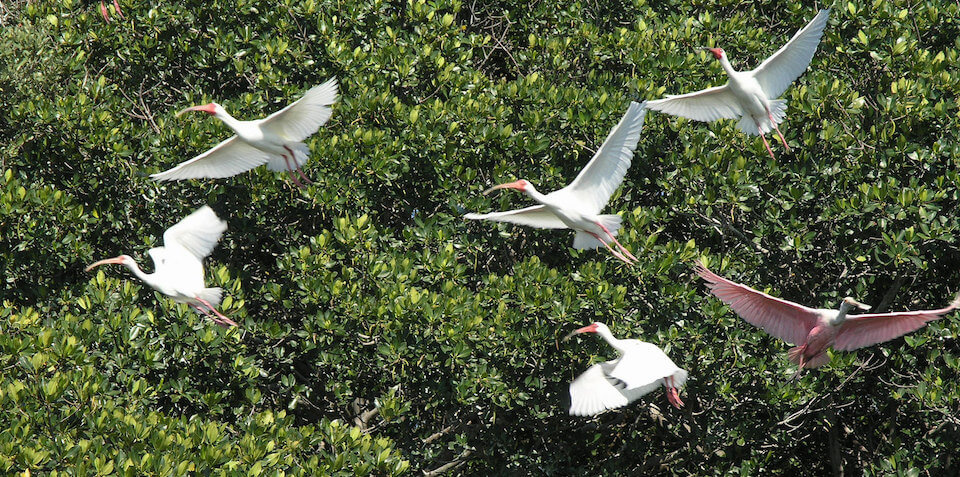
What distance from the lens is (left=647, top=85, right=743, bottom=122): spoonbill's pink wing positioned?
8789 millimetres

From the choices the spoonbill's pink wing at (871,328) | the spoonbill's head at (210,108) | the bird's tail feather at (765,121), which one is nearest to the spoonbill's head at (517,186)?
the bird's tail feather at (765,121)

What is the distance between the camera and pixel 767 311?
8.09 m

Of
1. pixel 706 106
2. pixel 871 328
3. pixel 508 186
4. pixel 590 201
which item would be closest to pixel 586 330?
pixel 590 201

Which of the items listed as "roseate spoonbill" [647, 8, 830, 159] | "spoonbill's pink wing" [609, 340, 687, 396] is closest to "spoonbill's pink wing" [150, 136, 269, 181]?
"roseate spoonbill" [647, 8, 830, 159]

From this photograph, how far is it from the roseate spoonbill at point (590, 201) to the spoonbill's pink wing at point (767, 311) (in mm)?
862

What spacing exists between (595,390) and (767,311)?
1492 mm

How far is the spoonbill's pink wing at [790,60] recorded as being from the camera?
28.0 feet

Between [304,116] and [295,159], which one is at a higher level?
[304,116]

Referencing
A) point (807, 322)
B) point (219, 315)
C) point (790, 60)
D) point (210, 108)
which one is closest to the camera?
point (807, 322)

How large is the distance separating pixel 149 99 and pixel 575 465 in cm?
588

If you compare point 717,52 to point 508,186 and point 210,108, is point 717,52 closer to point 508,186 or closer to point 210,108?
Result: point 508,186

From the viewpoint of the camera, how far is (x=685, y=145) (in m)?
9.08

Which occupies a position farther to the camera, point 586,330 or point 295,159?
point 295,159

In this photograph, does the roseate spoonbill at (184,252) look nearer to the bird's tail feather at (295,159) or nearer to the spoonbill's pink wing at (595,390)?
the bird's tail feather at (295,159)
